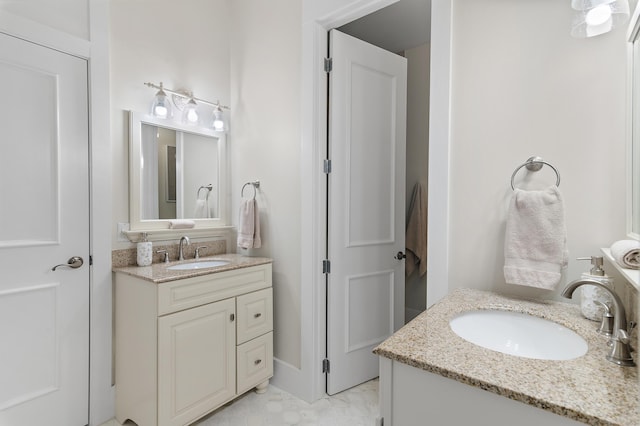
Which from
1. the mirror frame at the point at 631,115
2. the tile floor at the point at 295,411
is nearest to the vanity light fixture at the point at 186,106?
the tile floor at the point at 295,411

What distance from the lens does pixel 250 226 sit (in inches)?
91.0

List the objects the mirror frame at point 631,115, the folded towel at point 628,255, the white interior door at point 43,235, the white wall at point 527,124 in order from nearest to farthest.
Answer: the folded towel at point 628,255, the mirror frame at point 631,115, the white wall at point 527,124, the white interior door at point 43,235

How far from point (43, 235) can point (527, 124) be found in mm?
2329

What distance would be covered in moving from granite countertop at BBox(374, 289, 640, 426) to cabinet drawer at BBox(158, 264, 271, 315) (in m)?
1.24

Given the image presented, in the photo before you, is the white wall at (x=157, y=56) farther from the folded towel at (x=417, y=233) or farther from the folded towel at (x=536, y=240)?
the folded towel at (x=536, y=240)

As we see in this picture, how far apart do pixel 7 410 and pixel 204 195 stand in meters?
1.53

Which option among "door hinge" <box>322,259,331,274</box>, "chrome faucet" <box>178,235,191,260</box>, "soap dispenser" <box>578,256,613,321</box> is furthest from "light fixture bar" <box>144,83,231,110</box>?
"soap dispenser" <box>578,256,613,321</box>

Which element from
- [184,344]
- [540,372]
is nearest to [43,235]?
[184,344]

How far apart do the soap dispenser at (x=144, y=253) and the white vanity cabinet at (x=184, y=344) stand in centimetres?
15

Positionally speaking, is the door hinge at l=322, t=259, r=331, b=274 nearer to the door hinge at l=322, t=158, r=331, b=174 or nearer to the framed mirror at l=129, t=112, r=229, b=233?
the door hinge at l=322, t=158, r=331, b=174

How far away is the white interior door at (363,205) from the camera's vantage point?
7.05 feet

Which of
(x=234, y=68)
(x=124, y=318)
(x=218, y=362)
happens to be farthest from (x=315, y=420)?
(x=234, y=68)

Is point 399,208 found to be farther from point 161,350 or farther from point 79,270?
point 79,270

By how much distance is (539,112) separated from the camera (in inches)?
50.1
